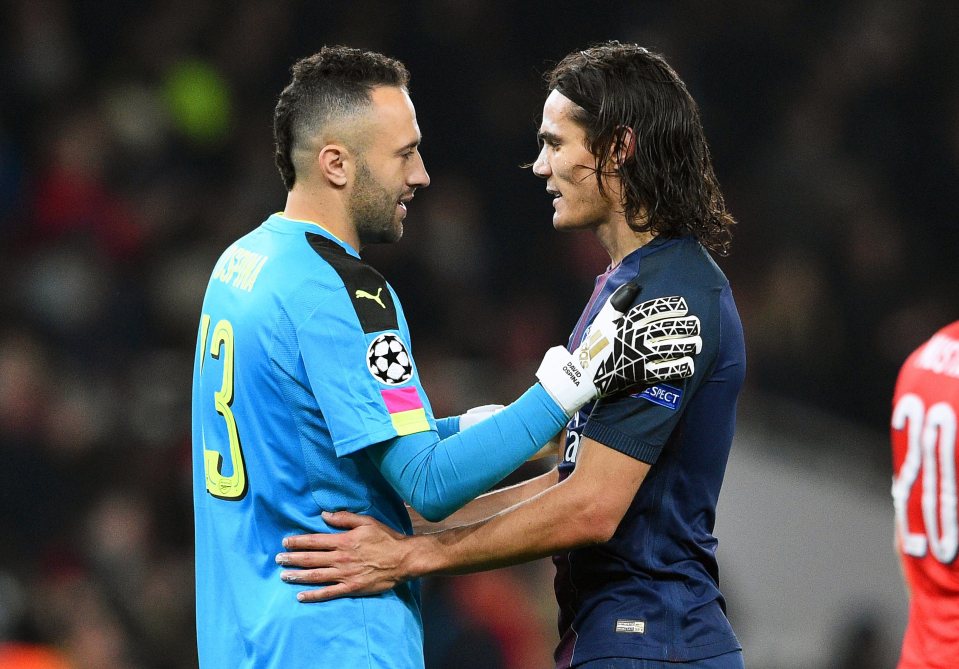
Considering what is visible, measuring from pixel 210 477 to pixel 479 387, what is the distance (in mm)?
4146

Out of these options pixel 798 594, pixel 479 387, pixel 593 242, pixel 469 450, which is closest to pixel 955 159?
pixel 593 242

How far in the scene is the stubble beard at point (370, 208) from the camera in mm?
3096

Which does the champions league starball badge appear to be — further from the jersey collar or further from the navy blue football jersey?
the navy blue football jersey

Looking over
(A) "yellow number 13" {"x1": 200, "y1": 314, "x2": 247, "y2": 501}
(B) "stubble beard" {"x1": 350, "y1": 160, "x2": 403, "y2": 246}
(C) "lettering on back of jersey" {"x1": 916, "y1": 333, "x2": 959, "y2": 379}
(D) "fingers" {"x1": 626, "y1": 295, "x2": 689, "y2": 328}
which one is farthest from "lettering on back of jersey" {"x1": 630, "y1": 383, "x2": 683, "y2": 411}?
(A) "yellow number 13" {"x1": 200, "y1": 314, "x2": 247, "y2": 501}

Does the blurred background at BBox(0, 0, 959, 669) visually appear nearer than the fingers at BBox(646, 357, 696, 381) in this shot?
No

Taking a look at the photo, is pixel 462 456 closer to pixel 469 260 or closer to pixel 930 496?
pixel 930 496

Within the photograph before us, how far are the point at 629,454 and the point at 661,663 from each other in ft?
1.64

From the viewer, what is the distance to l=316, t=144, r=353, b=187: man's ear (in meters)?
3.07

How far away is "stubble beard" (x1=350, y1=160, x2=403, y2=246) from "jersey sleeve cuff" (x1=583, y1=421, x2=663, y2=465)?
73cm

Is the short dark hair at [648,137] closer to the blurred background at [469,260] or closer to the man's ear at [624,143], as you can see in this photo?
the man's ear at [624,143]

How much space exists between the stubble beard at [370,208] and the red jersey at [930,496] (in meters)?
1.47

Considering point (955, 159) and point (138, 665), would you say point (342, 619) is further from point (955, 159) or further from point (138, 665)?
point (955, 159)

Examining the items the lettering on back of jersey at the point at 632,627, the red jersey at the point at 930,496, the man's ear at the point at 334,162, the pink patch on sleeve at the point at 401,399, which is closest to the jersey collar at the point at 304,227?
the man's ear at the point at 334,162

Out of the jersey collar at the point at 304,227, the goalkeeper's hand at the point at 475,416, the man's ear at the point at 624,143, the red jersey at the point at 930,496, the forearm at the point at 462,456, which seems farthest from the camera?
the goalkeeper's hand at the point at 475,416
